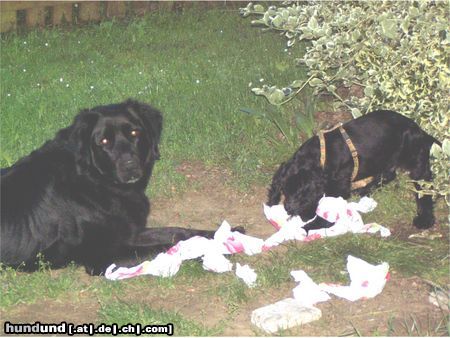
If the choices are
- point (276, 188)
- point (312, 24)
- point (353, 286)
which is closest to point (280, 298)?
point (353, 286)

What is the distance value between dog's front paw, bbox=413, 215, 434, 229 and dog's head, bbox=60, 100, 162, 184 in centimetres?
205

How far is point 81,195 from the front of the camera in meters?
5.24

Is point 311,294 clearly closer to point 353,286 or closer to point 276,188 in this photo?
point 353,286

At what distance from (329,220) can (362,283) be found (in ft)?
3.84

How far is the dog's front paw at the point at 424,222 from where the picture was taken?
18.9ft

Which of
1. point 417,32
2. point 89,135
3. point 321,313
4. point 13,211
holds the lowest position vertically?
point 321,313

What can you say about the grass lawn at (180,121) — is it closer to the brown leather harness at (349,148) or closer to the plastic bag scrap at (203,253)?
the plastic bag scrap at (203,253)

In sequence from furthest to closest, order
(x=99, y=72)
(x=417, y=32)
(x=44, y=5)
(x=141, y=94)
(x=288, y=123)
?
(x=44, y=5)
(x=99, y=72)
(x=141, y=94)
(x=288, y=123)
(x=417, y=32)

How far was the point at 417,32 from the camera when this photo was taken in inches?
227

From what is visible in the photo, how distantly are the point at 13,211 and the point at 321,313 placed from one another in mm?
2048

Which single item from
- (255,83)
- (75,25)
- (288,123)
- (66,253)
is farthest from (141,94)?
(75,25)

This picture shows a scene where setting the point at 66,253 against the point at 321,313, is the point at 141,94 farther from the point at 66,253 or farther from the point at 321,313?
the point at 321,313

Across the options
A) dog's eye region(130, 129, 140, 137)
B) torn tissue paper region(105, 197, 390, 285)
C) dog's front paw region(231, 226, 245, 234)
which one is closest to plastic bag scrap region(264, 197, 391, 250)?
torn tissue paper region(105, 197, 390, 285)

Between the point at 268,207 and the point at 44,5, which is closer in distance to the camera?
the point at 268,207
